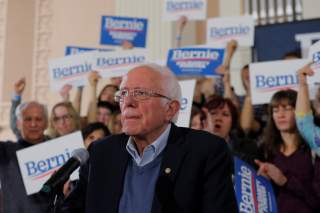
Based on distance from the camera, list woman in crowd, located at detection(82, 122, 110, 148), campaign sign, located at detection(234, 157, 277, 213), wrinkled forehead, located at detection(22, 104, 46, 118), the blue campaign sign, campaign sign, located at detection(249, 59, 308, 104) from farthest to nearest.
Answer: the blue campaign sign → campaign sign, located at detection(249, 59, 308, 104) → woman in crowd, located at detection(82, 122, 110, 148) → wrinkled forehead, located at detection(22, 104, 46, 118) → campaign sign, located at detection(234, 157, 277, 213)

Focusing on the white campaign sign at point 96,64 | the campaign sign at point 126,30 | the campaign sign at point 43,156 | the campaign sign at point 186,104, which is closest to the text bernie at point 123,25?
the campaign sign at point 126,30

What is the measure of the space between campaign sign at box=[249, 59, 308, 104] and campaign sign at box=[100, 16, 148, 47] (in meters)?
1.36

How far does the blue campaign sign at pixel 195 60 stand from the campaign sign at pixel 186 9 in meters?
0.66

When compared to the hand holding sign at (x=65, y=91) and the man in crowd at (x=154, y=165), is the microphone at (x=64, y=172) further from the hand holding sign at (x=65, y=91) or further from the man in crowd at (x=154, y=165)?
the hand holding sign at (x=65, y=91)

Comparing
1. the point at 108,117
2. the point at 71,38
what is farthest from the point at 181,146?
the point at 71,38

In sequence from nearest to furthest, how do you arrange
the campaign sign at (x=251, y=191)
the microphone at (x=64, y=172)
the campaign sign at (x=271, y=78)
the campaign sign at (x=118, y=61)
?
the microphone at (x=64, y=172) < the campaign sign at (x=251, y=191) < the campaign sign at (x=271, y=78) < the campaign sign at (x=118, y=61)

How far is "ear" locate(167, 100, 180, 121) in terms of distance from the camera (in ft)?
4.40

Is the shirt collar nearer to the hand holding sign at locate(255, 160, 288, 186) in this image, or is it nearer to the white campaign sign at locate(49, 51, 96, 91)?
the hand holding sign at locate(255, 160, 288, 186)

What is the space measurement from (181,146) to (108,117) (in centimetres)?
191

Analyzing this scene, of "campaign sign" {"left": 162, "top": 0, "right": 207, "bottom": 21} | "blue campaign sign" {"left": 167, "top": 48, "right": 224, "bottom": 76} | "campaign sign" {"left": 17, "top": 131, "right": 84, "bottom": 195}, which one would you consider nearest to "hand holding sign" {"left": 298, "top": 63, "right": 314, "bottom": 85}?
"blue campaign sign" {"left": 167, "top": 48, "right": 224, "bottom": 76}

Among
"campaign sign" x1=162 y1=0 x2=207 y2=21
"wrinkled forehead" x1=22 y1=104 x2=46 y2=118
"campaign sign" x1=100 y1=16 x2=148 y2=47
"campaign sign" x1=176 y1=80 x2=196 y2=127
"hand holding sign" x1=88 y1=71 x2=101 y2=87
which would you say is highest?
"campaign sign" x1=162 y1=0 x2=207 y2=21

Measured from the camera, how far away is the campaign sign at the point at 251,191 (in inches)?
74.3

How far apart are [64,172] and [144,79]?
331 millimetres

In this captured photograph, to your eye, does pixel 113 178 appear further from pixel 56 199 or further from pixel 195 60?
pixel 195 60
